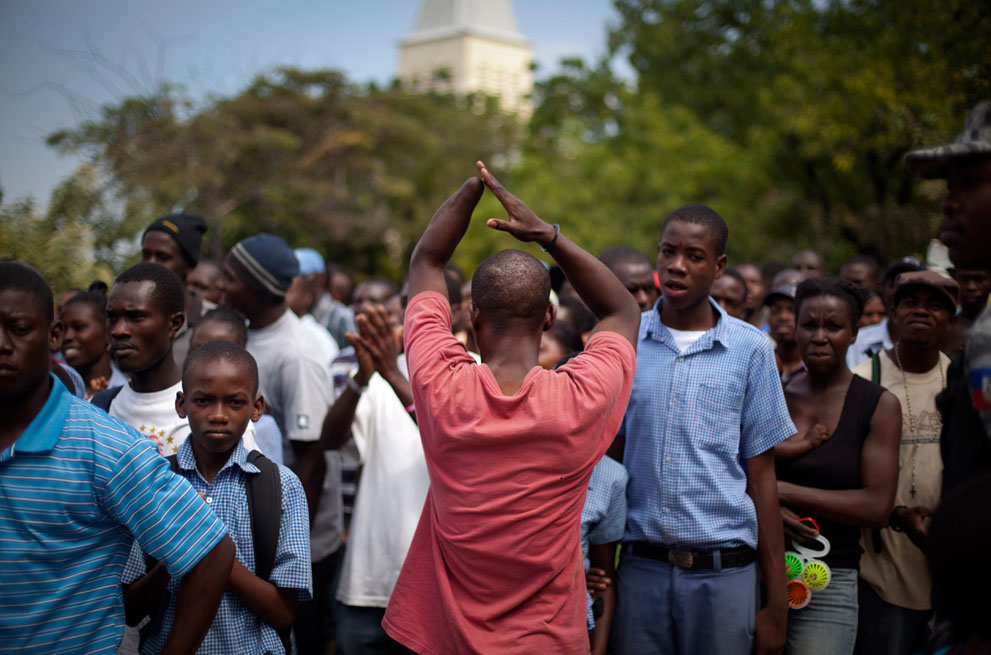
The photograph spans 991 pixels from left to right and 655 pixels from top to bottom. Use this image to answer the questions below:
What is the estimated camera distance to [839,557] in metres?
3.93

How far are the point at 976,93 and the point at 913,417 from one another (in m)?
8.06

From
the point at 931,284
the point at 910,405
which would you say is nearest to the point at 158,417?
the point at 910,405

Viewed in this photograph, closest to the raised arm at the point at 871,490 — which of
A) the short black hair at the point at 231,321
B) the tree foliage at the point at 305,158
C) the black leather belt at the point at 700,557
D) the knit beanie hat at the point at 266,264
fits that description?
the black leather belt at the point at 700,557

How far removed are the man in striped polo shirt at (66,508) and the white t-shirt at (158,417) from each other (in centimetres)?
111

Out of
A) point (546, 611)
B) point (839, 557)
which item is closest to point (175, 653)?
point (546, 611)

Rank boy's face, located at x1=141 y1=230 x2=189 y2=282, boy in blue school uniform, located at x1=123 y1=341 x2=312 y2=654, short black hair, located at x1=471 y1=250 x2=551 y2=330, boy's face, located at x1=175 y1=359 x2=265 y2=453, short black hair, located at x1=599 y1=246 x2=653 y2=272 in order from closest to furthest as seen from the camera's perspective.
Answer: short black hair, located at x1=471 y1=250 x2=551 y2=330, boy in blue school uniform, located at x1=123 y1=341 x2=312 y2=654, boy's face, located at x1=175 y1=359 x2=265 y2=453, short black hair, located at x1=599 y1=246 x2=653 y2=272, boy's face, located at x1=141 y1=230 x2=189 y2=282

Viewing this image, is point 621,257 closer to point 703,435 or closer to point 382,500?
point 703,435

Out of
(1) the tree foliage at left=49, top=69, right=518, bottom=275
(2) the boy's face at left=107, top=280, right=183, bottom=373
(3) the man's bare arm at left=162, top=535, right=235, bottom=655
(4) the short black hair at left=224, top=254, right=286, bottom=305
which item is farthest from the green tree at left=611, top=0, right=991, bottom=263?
(1) the tree foliage at left=49, top=69, right=518, bottom=275

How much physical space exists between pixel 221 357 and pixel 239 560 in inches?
32.1

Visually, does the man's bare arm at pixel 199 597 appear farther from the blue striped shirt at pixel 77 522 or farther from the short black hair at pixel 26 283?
the short black hair at pixel 26 283

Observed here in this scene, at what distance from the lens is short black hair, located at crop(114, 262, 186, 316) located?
3.90 meters

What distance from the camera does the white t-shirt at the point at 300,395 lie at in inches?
177

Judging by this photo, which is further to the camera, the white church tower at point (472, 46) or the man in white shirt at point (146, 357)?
the white church tower at point (472, 46)

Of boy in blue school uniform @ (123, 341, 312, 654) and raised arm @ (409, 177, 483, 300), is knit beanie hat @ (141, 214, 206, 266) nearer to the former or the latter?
boy in blue school uniform @ (123, 341, 312, 654)
